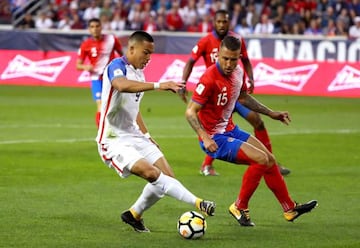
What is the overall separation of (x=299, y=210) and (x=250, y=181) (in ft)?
1.94

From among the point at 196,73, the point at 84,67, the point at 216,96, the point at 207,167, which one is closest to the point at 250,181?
the point at 216,96

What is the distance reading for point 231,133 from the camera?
1037 cm

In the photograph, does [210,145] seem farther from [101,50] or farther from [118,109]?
[101,50]

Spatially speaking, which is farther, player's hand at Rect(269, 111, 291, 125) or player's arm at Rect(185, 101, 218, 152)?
player's hand at Rect(269, 111, 291, 125)

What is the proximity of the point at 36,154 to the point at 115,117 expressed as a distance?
21.3 feet

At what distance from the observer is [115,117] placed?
9.61 meters

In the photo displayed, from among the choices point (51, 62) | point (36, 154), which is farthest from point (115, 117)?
point (51, 62)

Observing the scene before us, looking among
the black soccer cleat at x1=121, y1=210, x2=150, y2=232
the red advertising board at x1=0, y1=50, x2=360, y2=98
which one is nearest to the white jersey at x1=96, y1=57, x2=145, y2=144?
the black soccer cleat at x1=121, y1=210, x2=150, y2=232

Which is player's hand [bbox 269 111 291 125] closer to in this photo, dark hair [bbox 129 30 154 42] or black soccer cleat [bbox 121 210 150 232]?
dark hair [bbox 129 30 154 42]

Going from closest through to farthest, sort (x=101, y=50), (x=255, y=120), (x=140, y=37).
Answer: (x=140, y=37), (x=255, y=120), (x=101, y=50)

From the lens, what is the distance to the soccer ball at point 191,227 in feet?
30.0

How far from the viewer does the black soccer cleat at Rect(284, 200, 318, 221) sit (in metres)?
10.0

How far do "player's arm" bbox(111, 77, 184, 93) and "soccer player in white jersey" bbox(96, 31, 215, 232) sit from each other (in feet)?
0.08

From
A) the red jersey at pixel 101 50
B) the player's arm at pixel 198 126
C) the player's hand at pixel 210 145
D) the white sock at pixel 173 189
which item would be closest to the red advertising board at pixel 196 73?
the red jersey at pixel 101 50
